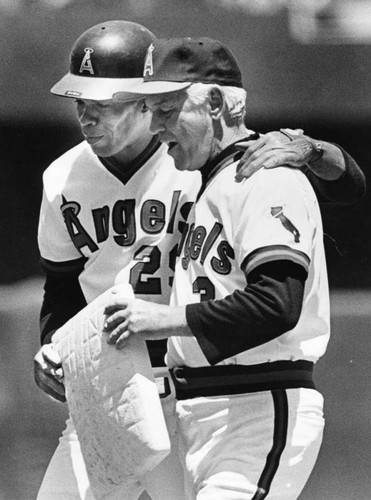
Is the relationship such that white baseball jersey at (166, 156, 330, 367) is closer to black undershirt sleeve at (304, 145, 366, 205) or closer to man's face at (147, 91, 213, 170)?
man's face at (147, 91, 213, 170)

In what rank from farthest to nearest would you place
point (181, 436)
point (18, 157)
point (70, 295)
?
point (18, 157) < point (70, 295) < point (181, 436)

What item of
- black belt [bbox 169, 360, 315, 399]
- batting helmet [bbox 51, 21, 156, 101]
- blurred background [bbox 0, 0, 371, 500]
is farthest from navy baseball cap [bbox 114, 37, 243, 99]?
blurred background [bbox 0, 0, 371, 500]

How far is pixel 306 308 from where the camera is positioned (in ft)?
8.94

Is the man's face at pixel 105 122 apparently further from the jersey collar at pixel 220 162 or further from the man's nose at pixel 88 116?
the jersey collar at pixel 220 162

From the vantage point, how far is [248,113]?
5996 millimetres

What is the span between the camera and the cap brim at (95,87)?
118 inches

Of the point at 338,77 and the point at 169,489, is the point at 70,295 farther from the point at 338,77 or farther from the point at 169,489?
the point at 338,77

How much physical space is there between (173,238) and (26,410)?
9.49ft

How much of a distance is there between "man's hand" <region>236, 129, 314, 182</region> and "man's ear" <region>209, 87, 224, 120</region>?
0.28 ft

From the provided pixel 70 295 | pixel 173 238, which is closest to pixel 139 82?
pixel 173 238

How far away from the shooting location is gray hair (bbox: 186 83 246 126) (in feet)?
8.90

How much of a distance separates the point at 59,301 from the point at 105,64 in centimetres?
67

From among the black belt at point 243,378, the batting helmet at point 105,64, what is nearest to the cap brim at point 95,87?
the batting helmet at point 105,64

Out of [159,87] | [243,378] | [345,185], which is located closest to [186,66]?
[159,87]
